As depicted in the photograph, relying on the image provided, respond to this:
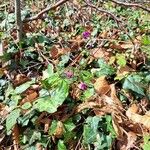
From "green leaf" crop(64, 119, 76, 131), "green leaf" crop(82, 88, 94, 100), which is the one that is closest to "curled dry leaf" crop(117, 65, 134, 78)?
"green leaf" crop(82, 88, 94, 100)

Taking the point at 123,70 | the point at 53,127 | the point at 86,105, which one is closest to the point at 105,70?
the point at 123,70

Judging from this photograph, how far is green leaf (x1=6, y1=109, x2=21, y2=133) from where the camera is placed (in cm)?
227

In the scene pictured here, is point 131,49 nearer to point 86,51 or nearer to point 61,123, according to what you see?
Answer: point 86,51

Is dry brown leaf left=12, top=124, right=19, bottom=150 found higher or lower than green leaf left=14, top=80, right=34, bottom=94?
lower

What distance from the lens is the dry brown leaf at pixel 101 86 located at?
2.44 meters

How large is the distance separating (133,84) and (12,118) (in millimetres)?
775

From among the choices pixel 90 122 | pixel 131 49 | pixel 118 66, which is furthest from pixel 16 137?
pixel 131 49

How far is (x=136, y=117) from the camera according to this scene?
2.26 meters

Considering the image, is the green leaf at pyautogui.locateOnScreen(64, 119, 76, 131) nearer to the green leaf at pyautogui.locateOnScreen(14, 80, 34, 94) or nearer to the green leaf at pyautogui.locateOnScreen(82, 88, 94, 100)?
the green leaf at pyautogui.locateOnScreen(82, 88, 94, 100)

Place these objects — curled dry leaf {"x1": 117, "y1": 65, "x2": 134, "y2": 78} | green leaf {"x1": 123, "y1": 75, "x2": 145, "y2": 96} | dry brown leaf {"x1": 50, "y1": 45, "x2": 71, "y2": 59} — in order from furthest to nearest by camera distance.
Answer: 1. dry brown leaf {"x1": 50, "y1": 45, "x2": 71, "y2": 59}
2. curled dry leaf {"x1": 117, "y1": 65, "x2": 134, "y2": 78}
3. green leaf {"x1": 123, "y1": 75, "x2": 145, "y2": 96}

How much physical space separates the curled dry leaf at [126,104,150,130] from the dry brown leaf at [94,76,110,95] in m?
0.21

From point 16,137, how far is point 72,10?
182 centimetres

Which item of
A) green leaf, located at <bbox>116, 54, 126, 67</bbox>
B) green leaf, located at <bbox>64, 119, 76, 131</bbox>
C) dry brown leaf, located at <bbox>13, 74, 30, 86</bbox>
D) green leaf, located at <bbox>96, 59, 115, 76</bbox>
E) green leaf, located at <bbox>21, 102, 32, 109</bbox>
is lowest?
green leaf, located at <bbox>64, 119, 76, 131</bbox>

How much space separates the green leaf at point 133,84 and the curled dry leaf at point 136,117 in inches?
4.1
